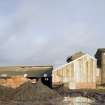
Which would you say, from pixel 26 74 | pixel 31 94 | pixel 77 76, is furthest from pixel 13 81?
pixel 31 94

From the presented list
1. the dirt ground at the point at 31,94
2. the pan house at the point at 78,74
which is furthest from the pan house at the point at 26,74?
the dirt ground at the point at 31,94

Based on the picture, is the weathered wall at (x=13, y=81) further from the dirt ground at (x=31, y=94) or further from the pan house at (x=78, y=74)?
the dirt ground at (x=31, y=94)

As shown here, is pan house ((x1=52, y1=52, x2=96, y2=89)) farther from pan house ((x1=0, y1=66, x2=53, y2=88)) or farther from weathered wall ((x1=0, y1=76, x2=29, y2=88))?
weathered wall ((x1=0, y1=76, x2=29, y2=88))

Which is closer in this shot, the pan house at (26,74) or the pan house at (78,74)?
the pan house at (78,74)

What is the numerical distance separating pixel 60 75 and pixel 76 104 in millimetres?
34284

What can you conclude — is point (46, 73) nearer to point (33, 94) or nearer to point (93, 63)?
point (93, 63)

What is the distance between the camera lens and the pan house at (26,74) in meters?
86.6

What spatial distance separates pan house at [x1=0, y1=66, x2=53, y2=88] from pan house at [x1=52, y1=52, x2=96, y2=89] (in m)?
4.08

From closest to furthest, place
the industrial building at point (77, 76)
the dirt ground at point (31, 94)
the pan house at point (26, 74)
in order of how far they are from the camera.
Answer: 1. the dirt ground at point (31, 94)
2. the industrial building at point (77, 76)
3. the pan house at point (26, 74)

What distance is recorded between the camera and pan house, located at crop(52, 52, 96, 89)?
85188 millimetres

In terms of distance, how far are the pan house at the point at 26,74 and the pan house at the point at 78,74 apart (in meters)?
4.08

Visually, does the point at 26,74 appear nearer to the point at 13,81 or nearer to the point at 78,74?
the point at 13,81

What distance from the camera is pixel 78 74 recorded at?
85750 mm

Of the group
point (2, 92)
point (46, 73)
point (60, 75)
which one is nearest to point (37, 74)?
point (46, 73)
